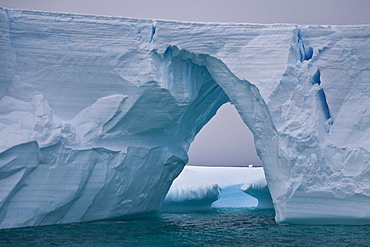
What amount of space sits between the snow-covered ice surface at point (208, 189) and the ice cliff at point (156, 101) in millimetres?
4498

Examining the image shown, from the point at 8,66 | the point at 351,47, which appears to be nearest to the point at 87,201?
the point at 8,66

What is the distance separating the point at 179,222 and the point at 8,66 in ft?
15.1

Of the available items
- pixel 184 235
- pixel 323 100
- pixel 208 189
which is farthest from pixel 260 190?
pixel 184 235

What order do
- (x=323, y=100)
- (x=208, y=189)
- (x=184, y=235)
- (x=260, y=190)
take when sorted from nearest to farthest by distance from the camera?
(x=184, y=235), (x=323, y=100), (x=208, y=189), (x=260, y=190)

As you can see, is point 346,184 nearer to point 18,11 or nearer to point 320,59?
point 320,59

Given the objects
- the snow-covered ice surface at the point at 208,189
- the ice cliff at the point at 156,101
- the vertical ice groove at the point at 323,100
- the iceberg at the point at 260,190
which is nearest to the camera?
the ice cliff at the point at 156,101

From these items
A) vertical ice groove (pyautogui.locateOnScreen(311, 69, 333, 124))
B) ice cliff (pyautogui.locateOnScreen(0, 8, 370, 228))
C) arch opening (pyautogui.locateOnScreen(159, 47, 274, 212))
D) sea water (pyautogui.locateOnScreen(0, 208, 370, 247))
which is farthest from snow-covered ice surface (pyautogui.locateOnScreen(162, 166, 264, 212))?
vertical ice groove (pyautogui.locateOnScreen(311, 69, 333, 124))

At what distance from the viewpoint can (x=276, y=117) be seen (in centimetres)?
856

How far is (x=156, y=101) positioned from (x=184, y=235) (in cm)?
270

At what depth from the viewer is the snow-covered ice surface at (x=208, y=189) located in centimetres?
1366

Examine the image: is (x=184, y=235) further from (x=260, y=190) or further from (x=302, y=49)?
(x=260, y=190)

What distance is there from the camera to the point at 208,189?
44.9 ft

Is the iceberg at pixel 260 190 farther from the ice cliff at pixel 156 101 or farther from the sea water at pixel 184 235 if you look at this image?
the ice cliff at pixel 156 101

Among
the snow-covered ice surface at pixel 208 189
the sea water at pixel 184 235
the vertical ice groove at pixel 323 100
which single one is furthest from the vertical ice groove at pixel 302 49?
the snow-covered ice surface at pixel 208 189
